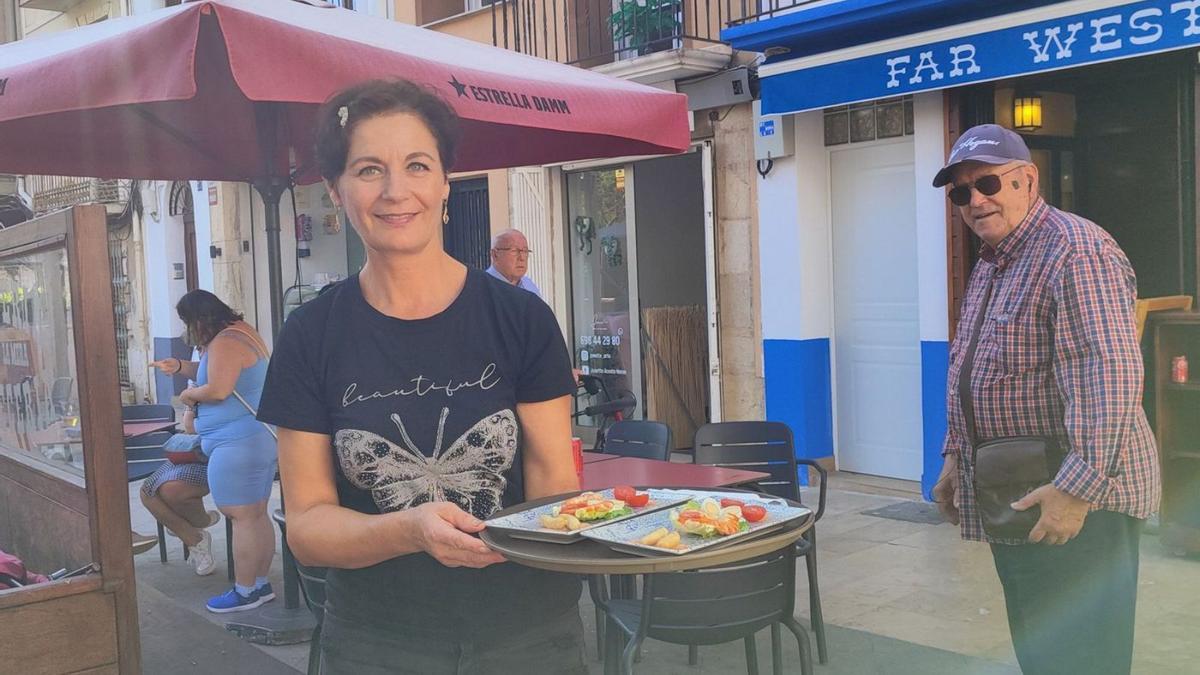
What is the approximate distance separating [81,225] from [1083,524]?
2.63 m

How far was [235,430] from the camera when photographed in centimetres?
577

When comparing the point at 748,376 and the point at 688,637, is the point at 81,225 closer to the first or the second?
the point at 688,637

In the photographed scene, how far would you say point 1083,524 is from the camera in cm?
289

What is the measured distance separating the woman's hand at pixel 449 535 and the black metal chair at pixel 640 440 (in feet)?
12.2

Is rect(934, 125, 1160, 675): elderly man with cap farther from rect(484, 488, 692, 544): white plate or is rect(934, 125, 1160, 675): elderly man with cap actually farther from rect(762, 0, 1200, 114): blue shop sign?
rect(762, 0, 1200, 114): blue shop sign

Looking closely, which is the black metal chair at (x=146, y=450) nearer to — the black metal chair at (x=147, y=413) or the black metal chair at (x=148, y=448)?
the black metal chair at (x=148, y=448)

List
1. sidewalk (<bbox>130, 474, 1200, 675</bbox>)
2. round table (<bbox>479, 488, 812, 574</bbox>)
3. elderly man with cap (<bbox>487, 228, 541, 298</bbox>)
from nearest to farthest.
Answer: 1. round table (<bbox>479, 488, 812, 574</bbox>)
2. sidewalk (<bbox>130, 474, 1200, 675</bbox>)
3. elderly man with cap (<bbox>487, 228, 541, 298</bbox>)

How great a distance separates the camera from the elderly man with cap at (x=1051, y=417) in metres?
2.80

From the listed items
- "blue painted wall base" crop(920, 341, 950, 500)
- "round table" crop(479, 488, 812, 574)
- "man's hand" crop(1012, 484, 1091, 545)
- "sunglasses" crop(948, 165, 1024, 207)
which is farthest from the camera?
"blue painted wall base" crop(920, 341, 950, 500)

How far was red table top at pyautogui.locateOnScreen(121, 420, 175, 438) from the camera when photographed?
704cm

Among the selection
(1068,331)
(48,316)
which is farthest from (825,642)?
(48,316)

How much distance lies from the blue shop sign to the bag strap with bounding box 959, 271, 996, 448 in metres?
3.75

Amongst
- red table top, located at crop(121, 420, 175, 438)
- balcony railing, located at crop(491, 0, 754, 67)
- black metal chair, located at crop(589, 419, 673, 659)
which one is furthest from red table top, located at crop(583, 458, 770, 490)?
balcony railing, located at crop(491, 0, 754, 67)

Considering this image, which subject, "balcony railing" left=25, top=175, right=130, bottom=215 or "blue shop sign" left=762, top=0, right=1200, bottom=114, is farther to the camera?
"balcony railing" left=25, top=175, right=130, bottom=215
